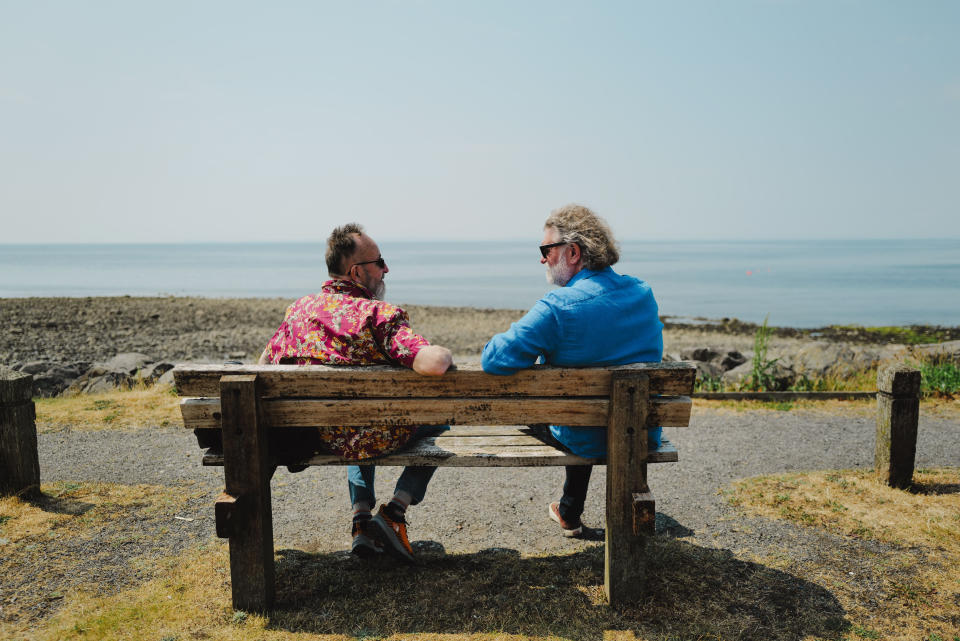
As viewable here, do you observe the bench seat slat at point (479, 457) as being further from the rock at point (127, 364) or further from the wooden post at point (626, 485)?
the rock at point (127, 364)

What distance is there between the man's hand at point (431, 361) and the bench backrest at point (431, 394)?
69 millimetres

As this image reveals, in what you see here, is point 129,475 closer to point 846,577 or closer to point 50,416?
point 50,416

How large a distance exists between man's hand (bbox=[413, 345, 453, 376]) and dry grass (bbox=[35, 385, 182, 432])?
5.47 metres

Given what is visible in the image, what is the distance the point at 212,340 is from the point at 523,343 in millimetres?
20522

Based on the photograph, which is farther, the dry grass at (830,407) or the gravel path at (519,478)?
the dry grass at (830,407)

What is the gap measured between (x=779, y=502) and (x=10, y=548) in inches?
202

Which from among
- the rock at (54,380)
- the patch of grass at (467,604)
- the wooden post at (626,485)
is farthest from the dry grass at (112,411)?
the wooden post at (626,485)

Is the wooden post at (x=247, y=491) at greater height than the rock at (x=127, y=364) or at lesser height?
greater

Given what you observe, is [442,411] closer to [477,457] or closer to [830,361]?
[477,457]

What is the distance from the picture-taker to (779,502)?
491cm

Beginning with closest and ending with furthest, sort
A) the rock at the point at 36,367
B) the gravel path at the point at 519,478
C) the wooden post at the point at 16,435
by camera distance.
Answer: the gravel path at the point at 519,478 < the wooden post at the point at 16,435 < the rock at the point at 36,367

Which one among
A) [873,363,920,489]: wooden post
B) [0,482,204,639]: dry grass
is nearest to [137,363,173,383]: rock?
[0,482,204,639]: dry grass

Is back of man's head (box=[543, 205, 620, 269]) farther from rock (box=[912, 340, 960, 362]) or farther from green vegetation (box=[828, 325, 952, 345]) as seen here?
green vegetation (box=[828, 325, 952, 345])

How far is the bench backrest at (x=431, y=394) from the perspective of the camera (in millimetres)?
3250
